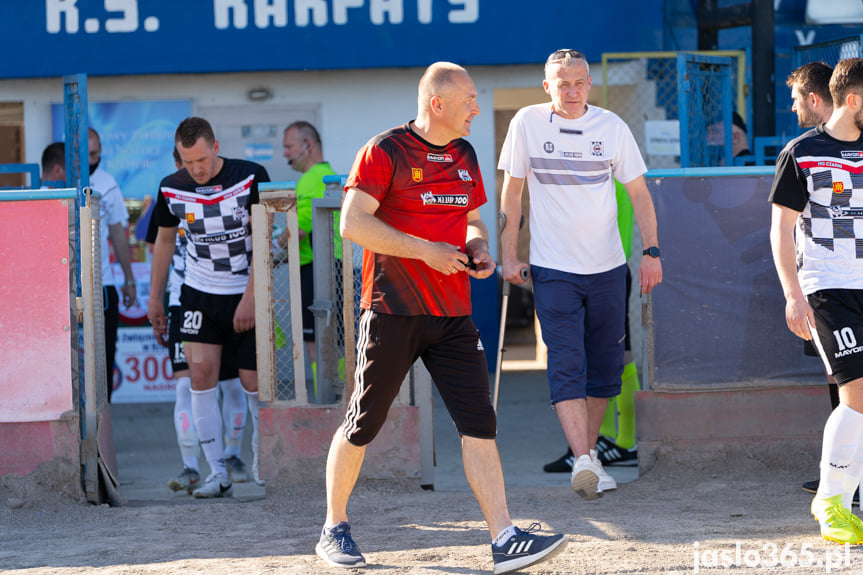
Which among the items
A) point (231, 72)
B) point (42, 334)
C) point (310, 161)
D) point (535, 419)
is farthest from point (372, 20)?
point (42, 334)

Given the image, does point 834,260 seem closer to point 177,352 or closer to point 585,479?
point 585,479

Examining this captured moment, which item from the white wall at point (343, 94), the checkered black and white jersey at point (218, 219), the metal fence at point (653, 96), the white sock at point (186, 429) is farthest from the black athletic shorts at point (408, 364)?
the white wall at point (343, 94)

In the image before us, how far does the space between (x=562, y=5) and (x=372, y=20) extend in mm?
1792

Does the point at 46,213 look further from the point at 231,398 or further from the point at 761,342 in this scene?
the point at 761,342

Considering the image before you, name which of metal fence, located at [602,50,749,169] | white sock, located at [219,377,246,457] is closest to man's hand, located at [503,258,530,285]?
white sock, located at [219,377,246,457]

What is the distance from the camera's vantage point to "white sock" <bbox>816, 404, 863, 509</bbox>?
446cm

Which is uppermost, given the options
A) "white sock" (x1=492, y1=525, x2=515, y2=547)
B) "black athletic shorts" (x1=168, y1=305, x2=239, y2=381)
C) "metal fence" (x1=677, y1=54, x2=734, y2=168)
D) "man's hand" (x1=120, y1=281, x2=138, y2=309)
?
"metal fence" (x1=677, y1=54, x2=734, y2=168)

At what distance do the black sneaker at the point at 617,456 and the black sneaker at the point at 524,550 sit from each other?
2572 mm

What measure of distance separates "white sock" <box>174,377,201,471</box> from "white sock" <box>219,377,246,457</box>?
0.75 ft

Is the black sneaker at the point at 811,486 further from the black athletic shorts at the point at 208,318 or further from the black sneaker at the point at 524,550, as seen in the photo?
the black athletic shorts at the point at 208,318

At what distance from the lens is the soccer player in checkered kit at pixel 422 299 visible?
4.26 meters

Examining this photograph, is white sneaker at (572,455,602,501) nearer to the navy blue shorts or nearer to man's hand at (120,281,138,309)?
the navy blue shorts

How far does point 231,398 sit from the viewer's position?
6617 millimetres

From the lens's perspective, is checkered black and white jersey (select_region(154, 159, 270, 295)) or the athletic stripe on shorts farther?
checkered black and white jersey (select_region(154, 159, 270, 295))
